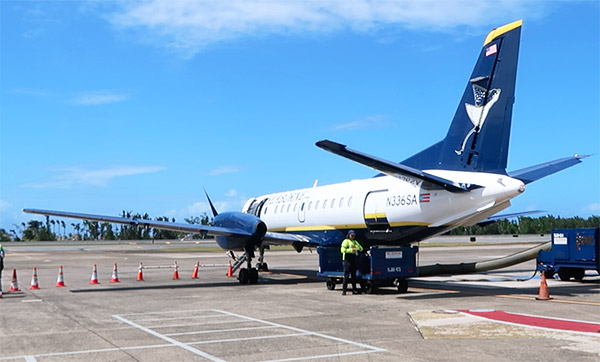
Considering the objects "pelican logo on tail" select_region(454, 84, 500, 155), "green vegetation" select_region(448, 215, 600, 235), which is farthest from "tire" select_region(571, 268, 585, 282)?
"green vegetation" select_region(448, 215, 600, 235)

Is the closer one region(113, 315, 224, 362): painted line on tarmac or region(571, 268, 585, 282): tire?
region(113, 315, 224, 362): painted line on tarmac

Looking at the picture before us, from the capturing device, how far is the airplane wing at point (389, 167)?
13.8m

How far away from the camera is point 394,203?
1748 centimetres

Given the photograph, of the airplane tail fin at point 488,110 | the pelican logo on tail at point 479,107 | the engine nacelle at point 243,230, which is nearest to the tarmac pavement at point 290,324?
the engine nacelle at point 243,230

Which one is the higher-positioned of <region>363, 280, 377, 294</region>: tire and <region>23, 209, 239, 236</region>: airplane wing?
<region>23, 209, 239, 236</region>: airplane wing

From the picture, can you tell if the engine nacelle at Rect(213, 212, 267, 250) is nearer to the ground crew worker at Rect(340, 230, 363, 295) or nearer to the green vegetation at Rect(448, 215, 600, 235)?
the ground crew worker at Rect(340, 230, 363, 295)

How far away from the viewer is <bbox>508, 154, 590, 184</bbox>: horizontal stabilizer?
15433 millimetres

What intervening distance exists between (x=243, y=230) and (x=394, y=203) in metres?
5.83

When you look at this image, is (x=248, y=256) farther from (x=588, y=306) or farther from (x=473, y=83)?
(x=588, y=306)

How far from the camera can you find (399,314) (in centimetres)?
1246

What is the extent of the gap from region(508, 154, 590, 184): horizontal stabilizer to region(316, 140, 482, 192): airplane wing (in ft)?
4.39

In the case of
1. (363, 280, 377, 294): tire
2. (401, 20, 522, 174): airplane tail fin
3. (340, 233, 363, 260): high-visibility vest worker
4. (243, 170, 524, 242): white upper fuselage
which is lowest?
(363, 280, 377, 294): tire

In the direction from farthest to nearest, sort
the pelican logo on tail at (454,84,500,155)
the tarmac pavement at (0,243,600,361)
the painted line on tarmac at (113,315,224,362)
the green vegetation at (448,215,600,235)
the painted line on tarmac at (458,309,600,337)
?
1. the green vegetation at (448,215,600,235)
2. the pelican logo on tail at (454,84,500,155)
3. the painted line on tarmac at (458,309,600,337)
4. the tarmac pavement at (0,243,600,361)
5. the painted line on tarmac at (113,315,224,362)

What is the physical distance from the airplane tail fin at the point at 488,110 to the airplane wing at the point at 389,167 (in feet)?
Answer: 2.85
